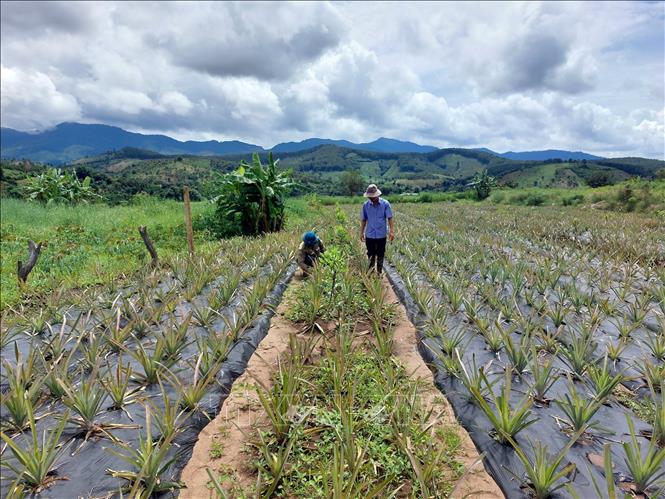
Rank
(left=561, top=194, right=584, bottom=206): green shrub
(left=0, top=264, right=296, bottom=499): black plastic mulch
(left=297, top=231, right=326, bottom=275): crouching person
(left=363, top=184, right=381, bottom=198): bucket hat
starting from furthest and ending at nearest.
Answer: (left=561, top=194, right=584, bottom=206): green shrub → (left=297, top=231, right=326, bottom=275): crouching person → (left=363, top=184, right=381, bottom=198): bucket hat → (left=0, top=264, right=296, bottom=499): black plastic mulch

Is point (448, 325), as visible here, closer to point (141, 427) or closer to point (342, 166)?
point (141, 427)

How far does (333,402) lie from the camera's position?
2.84 meters

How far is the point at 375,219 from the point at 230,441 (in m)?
4.21

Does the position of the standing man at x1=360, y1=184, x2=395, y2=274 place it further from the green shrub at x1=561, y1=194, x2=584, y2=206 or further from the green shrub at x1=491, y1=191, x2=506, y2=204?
the green shrub at x1=491, y1=191, x2=506, y2=204

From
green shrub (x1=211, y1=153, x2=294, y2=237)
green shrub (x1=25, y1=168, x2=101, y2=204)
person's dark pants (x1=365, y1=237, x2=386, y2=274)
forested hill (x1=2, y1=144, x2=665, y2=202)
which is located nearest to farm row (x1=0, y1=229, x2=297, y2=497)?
person's dark pants (x1=365, y1=237, x2=386, y2=274)

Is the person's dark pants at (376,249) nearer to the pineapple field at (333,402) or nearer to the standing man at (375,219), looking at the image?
the standing man at (375,219)

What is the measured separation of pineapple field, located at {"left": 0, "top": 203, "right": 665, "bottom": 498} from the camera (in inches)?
77.0

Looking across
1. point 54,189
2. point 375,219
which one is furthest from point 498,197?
point 54,189

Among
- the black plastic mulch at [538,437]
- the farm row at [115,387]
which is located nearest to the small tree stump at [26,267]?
the farm row at [115,387]

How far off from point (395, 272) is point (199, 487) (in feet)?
17.3

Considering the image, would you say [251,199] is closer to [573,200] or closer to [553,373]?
[553,373]

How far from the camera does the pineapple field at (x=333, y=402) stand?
1.96 meters

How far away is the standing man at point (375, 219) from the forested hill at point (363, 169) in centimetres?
703

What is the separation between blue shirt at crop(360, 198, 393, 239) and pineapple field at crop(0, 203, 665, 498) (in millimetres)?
1295
